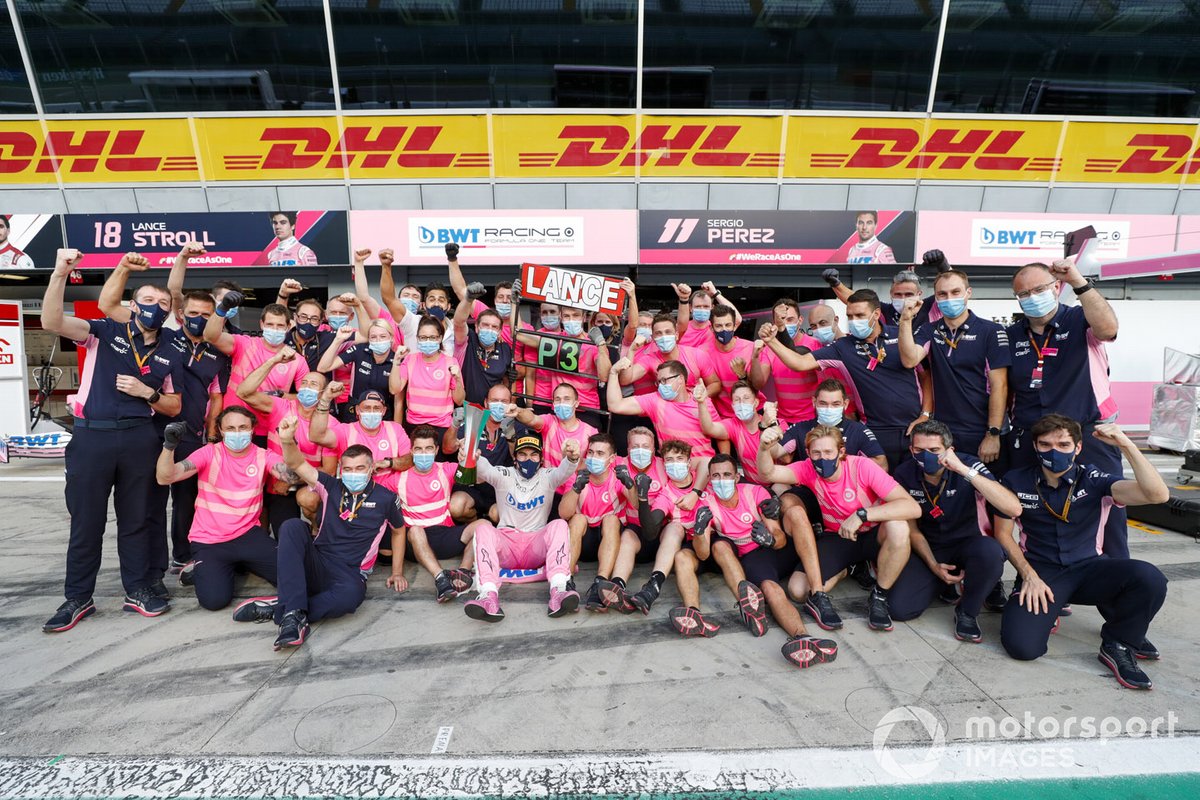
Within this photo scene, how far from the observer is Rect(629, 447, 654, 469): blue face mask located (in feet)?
15.3

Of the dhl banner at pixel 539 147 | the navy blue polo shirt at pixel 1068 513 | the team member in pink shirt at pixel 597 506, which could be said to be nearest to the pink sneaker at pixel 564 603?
the team member in pink shirt at pixel 597 506

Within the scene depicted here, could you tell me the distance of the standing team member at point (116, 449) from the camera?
4035 millimetres

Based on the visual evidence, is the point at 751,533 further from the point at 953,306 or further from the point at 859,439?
the point at 953,306

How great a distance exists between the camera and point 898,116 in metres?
12.4

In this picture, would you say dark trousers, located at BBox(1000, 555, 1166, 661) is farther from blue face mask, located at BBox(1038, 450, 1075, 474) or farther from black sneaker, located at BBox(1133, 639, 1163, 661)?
blue face mask, located at BBox(1038, 450, 1075, 474)

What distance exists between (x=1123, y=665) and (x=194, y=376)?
22.2ft

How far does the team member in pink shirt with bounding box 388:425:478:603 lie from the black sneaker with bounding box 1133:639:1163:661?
452 centimetres

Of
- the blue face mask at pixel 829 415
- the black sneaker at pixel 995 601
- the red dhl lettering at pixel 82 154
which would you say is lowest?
the black sneaker at pixel 995 601

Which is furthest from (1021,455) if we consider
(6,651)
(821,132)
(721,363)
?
(821,132)

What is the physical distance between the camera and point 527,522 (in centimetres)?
482

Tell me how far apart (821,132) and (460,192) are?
311 inches

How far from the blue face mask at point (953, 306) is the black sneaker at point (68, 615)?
6.75 metres

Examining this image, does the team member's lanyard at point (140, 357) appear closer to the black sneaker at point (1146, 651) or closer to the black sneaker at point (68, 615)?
the black sneaker at point (68, 615)

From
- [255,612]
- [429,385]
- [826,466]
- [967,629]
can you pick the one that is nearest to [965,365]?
[826,466]
